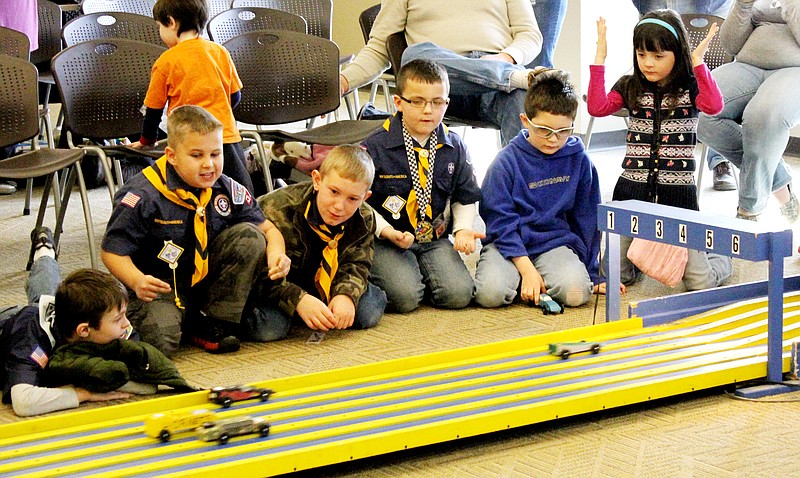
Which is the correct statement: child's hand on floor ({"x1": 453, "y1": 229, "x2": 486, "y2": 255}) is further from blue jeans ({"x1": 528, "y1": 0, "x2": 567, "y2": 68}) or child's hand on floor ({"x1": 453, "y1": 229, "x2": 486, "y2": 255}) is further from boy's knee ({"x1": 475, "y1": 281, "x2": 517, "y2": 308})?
blue jeans ({"x1": 528, "y1": 0, "x2": 567, "y2": 68})

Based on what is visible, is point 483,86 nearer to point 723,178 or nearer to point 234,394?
point 723,178

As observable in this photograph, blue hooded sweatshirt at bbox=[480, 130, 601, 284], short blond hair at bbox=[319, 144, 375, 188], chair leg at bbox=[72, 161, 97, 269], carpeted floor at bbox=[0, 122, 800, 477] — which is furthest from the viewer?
chair leg at bbox=[72, 161, 97, 269]

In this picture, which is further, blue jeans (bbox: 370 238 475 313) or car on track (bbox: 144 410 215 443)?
blue jeans (bbox: 370 238 475 313)

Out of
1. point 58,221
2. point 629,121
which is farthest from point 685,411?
point 58,221

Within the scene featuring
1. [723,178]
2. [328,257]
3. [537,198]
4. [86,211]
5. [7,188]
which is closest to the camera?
[328,257]

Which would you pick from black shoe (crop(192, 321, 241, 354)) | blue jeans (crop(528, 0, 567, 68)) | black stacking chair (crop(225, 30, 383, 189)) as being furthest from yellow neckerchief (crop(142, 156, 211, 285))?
blue jeans (crop(528, 0, 567, 68))

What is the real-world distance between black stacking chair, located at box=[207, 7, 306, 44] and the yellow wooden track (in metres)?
2.84

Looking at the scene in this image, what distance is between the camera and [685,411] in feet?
8.57

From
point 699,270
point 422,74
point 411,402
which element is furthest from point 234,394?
point 699,270

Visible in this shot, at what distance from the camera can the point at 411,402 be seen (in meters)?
2.46

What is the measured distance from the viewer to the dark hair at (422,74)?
142 inches

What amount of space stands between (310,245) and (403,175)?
1.55 feet

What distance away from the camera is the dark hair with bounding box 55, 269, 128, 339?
9.03ft

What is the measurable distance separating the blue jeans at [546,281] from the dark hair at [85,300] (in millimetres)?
1305
